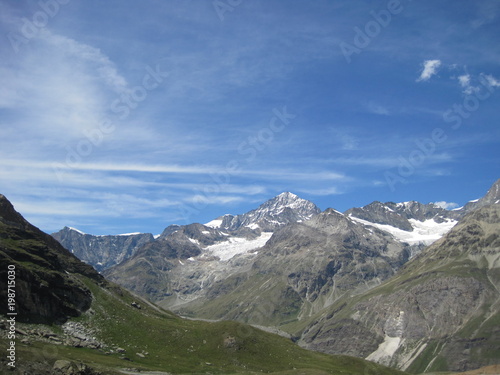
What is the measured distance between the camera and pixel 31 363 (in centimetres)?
5503

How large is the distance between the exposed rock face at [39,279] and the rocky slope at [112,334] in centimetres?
23

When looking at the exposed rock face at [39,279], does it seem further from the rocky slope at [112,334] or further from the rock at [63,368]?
the rock at [63,368]

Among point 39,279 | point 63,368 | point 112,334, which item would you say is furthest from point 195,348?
point 63,368

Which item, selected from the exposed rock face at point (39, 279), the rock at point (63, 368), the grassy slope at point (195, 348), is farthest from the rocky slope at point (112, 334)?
the rock at point (63, 368)

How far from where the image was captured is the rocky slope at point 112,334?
278ft

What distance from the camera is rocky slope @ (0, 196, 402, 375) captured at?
84.7 meters

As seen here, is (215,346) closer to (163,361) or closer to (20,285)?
(163,361)

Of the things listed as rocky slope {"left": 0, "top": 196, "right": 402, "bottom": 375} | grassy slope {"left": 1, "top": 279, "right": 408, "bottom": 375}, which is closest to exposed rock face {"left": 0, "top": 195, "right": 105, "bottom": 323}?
rocky slope {"left": 0, "top": 196, "right": 402, "bottom": 375}

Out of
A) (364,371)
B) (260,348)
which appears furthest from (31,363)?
(364,371)

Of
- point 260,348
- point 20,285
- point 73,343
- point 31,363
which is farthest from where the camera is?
point 260,348

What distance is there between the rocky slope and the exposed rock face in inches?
8.9

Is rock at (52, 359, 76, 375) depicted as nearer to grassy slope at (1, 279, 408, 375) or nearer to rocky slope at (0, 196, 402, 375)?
rocky slope at (0, 196, 402, 375)

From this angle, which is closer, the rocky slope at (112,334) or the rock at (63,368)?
the rock at (63,368)

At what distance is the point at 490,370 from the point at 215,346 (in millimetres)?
75623
